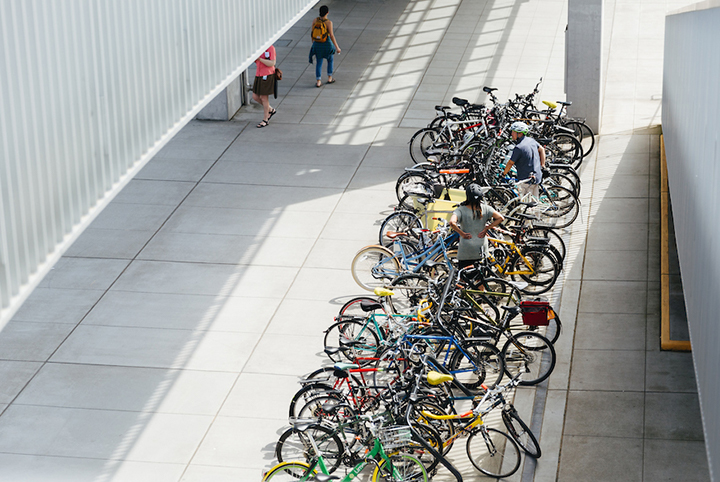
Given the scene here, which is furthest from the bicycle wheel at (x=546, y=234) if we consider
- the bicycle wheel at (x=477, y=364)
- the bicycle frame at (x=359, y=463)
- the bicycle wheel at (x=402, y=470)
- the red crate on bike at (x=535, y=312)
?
the bicycle frame at (x=359, y=463)

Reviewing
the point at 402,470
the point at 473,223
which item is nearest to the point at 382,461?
the point at 402,470

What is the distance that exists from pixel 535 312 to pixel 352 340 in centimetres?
188

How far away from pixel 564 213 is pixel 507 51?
10.1 metres

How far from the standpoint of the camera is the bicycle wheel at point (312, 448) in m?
8.01

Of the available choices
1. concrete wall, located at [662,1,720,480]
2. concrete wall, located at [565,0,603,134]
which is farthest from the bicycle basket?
concrete wall, located at [565,0,603,134]

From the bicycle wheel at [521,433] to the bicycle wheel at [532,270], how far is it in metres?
2.91

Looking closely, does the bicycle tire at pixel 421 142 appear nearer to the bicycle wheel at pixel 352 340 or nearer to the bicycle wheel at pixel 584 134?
the bicycle wheel at pixel 584 134

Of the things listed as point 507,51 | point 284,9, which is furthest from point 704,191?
point 507,51

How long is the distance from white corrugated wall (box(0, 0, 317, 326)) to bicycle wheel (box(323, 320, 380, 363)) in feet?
8.82

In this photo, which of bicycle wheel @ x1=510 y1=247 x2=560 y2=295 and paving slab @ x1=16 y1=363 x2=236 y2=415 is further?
bicycle wheel @ x1=510 y1=247 x2=560 y2=295

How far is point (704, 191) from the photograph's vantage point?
7.32 meters

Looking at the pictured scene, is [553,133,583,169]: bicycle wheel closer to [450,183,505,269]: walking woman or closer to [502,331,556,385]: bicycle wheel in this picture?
[450,183,505,269]: walking woman

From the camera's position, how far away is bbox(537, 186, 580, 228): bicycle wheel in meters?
13.5

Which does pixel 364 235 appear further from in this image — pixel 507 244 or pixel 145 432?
pixel 145 432
